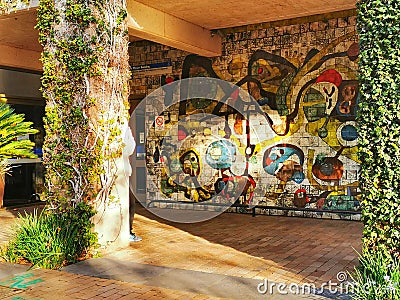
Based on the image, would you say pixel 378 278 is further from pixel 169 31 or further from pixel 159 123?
pixel 159 123

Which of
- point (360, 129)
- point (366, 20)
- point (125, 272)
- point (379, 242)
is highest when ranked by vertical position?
point (366, 20)

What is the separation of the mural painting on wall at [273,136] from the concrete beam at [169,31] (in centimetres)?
64

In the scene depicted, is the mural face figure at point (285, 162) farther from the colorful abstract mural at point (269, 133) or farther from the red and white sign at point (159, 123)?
the red and white sign at point (159, 123)

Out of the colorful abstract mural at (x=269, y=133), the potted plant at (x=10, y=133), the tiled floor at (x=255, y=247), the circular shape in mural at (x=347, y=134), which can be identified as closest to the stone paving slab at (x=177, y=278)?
the tiled floor at (x=255, y=247)

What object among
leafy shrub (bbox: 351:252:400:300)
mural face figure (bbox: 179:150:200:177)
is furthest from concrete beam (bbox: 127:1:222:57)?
leafy shrub (bbox: 351:252:400:300)

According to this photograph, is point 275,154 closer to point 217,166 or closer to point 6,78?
point 217,166

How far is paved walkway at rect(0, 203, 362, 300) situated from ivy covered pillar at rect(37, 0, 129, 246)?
815 millimetres

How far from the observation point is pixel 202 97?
9898 mm

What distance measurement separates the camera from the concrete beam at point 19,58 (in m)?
9.96

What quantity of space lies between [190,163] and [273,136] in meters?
1.98

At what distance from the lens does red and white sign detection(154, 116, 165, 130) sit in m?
10.4

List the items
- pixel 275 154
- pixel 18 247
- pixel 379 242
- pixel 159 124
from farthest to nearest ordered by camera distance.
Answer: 1. pixel 159 124
2. pixel 275 154
3. pixel 18 247
4. pixel 379 242

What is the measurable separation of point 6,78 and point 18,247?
6.05 metres

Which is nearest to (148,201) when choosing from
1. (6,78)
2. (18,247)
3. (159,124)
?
(159,124)
